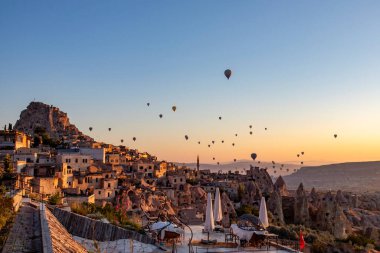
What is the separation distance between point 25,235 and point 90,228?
842 centimetres

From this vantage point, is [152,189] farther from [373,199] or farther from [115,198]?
[373,199]

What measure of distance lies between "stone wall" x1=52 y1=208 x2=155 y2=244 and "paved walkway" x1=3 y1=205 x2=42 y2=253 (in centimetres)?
416

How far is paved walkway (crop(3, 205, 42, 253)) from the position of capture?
9.84 metres

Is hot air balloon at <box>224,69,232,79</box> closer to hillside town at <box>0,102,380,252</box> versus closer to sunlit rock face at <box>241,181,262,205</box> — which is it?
hillside town at <box>0,102,380,252</box>

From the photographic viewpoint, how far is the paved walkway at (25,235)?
32.3 feet

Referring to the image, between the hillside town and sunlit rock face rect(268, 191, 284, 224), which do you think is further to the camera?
sunlit rock face rect(268, 191, 284, 224)

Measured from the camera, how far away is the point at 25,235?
11.4m

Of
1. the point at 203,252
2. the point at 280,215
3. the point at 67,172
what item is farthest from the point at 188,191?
the point at 203,252

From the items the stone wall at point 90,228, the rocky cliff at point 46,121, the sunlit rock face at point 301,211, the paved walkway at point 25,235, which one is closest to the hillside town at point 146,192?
the sunlit rock face at point 301,211

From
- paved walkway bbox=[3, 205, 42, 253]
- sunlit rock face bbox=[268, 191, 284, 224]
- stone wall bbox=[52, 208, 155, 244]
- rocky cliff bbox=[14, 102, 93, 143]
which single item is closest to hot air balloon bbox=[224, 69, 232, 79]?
sunlit rock face bbox=[268, 191, 284, 224]

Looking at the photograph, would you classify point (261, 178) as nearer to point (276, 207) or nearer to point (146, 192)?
point (276, 207)

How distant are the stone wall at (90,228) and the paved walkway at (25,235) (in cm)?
416

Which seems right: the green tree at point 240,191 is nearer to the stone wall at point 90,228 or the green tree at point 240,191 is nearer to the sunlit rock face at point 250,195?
Result: the sunlit rock face at point 250,195

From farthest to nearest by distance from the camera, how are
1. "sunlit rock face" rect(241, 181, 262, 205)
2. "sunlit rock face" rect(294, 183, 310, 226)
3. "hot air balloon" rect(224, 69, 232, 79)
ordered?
"sunlit rock face" rect(241, 181, 262, 205), "sunlit rock face" rect(294, 183, 310, 226), "hot air balloon" rect(224, 69, 232, 79)
